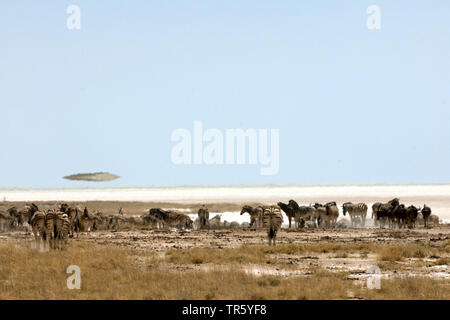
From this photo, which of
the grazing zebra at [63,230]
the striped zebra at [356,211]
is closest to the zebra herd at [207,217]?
the striped zebra at [356,211]

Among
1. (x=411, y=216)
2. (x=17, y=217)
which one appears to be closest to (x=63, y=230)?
(x=17, y=217)

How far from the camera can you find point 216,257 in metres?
25.3

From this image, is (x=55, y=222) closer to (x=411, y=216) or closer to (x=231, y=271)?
(x=231, y=271)

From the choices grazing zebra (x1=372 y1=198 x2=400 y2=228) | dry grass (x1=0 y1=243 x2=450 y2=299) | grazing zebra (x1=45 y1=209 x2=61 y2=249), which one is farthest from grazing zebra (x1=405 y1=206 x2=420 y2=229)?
grazing zebra (x1=45 y1=209 x2=61 y2=249)

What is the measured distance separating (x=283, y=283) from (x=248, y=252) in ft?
27.8

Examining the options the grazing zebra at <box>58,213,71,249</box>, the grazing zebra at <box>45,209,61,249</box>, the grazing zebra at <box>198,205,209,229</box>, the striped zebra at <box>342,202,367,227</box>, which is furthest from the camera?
the striped zebra at <box>342,202,367,227</box>

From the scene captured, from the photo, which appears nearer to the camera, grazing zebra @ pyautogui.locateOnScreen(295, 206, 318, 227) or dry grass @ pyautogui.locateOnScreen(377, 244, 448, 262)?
dry grass @ pyautogui.locateOnScreen(377, 244, 448, 262)

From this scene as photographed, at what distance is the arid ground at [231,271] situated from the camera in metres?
17.4

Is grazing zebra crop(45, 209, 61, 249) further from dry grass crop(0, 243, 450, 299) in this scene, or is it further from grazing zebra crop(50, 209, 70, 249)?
dry grass crop(0, 243, 450, 299)

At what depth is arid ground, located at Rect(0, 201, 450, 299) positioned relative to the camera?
17438mm

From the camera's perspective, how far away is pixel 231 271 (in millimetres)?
20438

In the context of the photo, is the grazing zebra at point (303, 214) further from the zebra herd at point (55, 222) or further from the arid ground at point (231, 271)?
the arid ground at point (231, 271)

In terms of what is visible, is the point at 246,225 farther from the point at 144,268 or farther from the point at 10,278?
the point at 10,278
